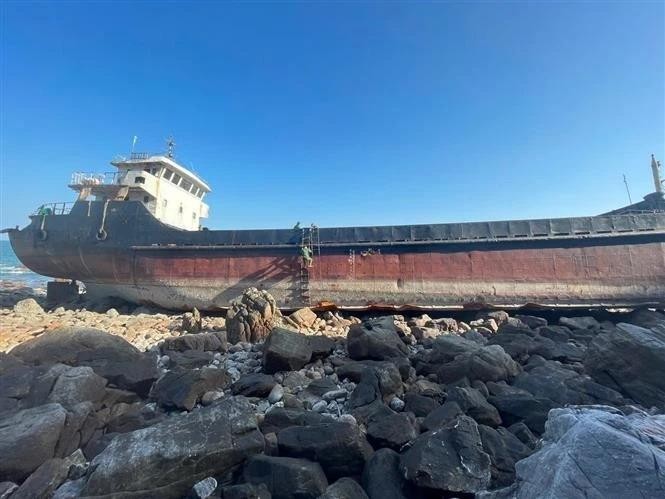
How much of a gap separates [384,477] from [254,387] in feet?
9.23

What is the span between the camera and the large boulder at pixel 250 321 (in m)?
8.16

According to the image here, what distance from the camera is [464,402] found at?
4.00 metres

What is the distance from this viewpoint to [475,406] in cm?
394

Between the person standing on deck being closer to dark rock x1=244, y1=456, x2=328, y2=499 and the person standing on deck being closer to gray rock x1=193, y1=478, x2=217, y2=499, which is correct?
dark rock x1=244, y1=456, x2=328, y2=499

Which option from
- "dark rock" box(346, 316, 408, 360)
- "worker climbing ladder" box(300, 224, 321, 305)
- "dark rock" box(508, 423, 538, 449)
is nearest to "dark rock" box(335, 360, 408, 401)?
"dark rock" box(346, 316, 408, 360)

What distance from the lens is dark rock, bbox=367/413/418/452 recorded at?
3.42m

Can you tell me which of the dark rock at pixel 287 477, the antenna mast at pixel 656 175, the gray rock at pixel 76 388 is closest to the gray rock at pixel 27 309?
the gray rock at pixel 76 388

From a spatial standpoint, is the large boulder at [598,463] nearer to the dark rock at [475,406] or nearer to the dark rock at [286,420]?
the dark rock at [475,406]

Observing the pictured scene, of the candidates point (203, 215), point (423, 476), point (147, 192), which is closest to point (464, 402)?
point (423, 476)

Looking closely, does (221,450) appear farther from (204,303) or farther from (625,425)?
(204,303)

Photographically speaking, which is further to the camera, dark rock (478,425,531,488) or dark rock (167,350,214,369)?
dark rock (167,350,214,369)

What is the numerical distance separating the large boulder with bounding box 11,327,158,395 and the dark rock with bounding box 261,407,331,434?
2810 millimetres

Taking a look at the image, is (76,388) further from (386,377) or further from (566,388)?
(566,388)

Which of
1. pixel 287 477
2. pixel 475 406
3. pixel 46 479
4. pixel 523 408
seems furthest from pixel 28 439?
pixel 523 408
